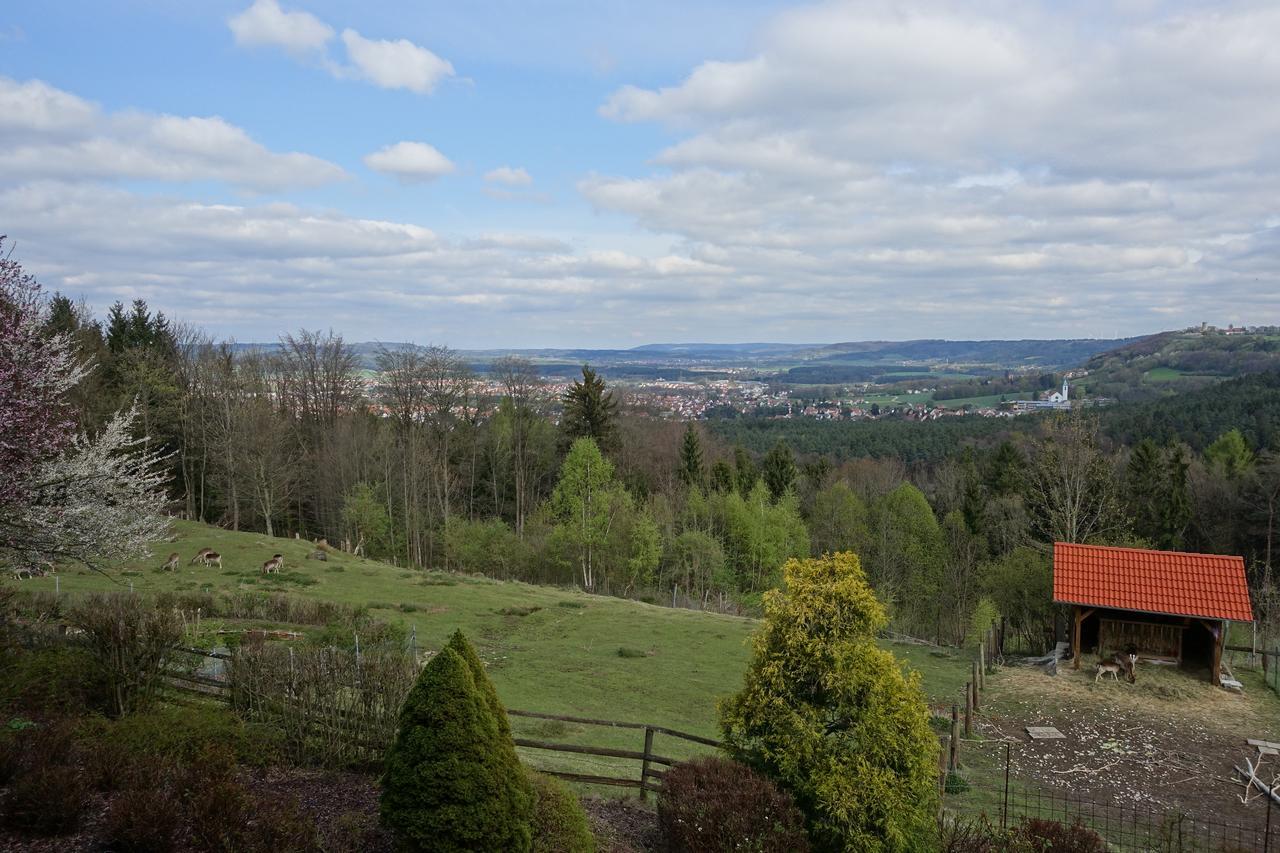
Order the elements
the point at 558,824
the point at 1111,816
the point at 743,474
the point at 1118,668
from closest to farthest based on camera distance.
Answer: the point at 558,824 < the point at 1111,816 < the point at 1118,668 < the point at 743,474

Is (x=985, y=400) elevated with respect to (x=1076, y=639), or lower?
elevated

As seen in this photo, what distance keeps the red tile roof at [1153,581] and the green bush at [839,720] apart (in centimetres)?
1717

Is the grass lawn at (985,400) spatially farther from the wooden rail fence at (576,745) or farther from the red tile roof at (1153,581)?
the wooden rail fence at (576,745)

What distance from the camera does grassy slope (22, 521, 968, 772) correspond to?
1753 centimetres

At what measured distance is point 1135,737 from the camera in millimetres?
17438

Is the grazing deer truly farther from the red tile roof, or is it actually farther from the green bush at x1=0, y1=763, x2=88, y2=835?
the green bush at x1=0, y1=763, x2=88, y2=835

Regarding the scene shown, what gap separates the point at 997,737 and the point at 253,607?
2032cm

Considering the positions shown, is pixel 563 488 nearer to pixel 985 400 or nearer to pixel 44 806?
pixel 44 806

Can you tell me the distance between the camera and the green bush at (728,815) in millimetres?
8156

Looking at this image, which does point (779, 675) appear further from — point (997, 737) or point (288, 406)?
point (288, 406)

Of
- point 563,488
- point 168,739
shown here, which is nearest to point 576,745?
point 168,739

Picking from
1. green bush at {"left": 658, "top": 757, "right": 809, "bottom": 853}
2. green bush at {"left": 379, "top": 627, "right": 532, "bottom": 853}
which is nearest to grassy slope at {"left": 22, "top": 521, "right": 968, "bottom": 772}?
green bush at {"left": 658, "top": 757, "right": 809, "bottom": 853}

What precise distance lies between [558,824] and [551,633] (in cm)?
1676

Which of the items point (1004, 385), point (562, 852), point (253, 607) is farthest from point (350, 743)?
point (1004, 385)
